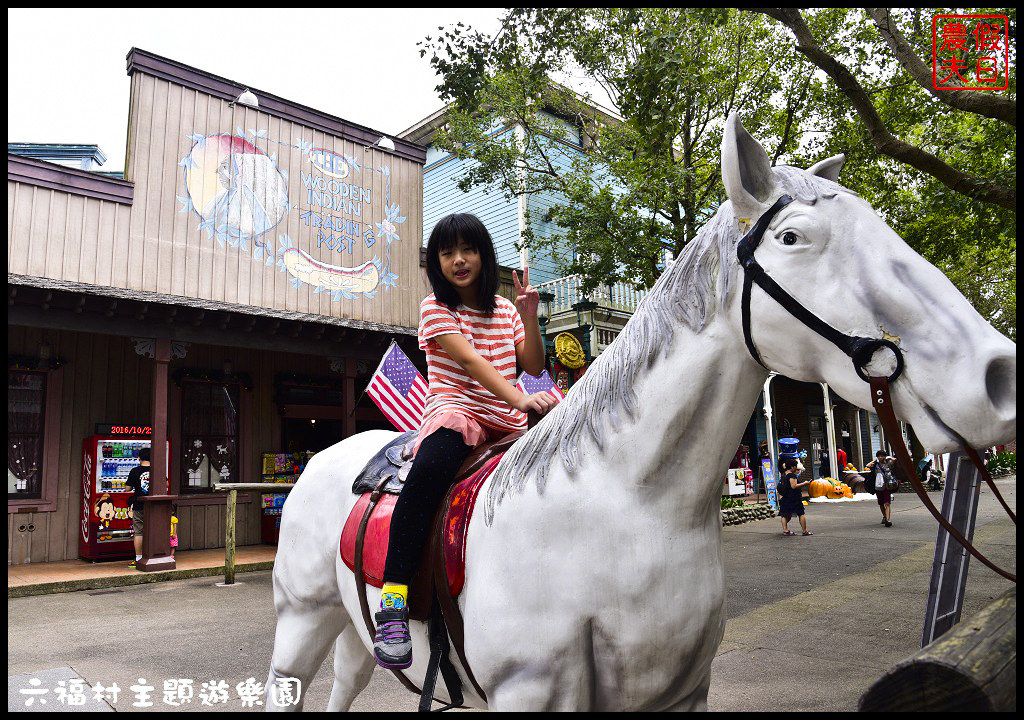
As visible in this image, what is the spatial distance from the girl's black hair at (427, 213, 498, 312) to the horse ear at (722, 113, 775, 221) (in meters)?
0.86

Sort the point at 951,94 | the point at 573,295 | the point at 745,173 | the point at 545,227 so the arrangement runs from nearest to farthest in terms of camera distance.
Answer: the point at 745,173 → the point at 951,94 → the point at 573,295 → the point at 545,227

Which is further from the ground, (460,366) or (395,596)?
(460,366)

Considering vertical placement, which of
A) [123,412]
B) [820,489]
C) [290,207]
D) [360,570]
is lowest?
[820,489]

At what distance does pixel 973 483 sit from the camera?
10.7ft

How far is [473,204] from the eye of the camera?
15312 mm

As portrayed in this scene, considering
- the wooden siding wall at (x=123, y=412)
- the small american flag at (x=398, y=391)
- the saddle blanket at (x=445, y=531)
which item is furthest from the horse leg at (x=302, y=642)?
the wooden siding wall at (x=123, y=412)

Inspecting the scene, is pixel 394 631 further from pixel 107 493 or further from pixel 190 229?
pixel 190 229

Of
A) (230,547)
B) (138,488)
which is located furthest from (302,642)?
(138,488)

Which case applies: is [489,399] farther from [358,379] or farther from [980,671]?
[358,379]

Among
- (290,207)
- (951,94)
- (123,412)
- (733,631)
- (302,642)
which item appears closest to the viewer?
(302,642)

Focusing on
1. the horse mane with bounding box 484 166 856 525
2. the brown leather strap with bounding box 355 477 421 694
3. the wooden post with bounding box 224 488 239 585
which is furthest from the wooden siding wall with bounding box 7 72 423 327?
the horse mane with bounding box 484 166 856 525

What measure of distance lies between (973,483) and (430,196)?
566 inches

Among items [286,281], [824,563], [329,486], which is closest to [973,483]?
[329,486]

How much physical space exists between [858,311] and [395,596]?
1.36 meters
